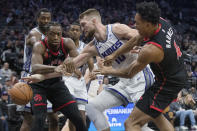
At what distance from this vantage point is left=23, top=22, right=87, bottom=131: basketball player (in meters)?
4.54

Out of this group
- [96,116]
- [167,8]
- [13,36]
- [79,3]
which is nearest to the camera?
[96,116]

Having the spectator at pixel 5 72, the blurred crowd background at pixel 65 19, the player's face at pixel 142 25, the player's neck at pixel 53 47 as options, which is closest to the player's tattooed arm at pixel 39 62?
the player's neck at pixel 53 47

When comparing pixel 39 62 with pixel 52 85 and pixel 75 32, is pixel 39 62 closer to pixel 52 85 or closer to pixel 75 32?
pixel 52 85

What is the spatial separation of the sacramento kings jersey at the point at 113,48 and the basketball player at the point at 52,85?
434mm

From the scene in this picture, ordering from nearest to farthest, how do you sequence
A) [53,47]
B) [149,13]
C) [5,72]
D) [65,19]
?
[149,13], [53,47], [5,72], [65,19]

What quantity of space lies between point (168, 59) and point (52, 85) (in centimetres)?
186

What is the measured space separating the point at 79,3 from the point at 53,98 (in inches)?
640

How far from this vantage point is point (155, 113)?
3.74 m

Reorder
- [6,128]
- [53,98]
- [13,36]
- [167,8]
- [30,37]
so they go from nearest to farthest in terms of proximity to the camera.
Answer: [53,98] → [30,37] → [6,128] → [13,36] → [167,8]

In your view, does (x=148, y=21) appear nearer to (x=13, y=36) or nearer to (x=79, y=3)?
(x=13, y=36)

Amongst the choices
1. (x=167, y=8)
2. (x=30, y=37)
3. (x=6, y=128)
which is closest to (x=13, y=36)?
(x=6, y=128)

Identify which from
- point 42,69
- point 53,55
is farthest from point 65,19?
point 42,69

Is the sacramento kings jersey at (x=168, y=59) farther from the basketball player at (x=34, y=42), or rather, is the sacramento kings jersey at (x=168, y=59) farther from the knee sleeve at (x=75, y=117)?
the basketball player at (x=34, y=42)

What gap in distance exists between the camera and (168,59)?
3.64 meters
